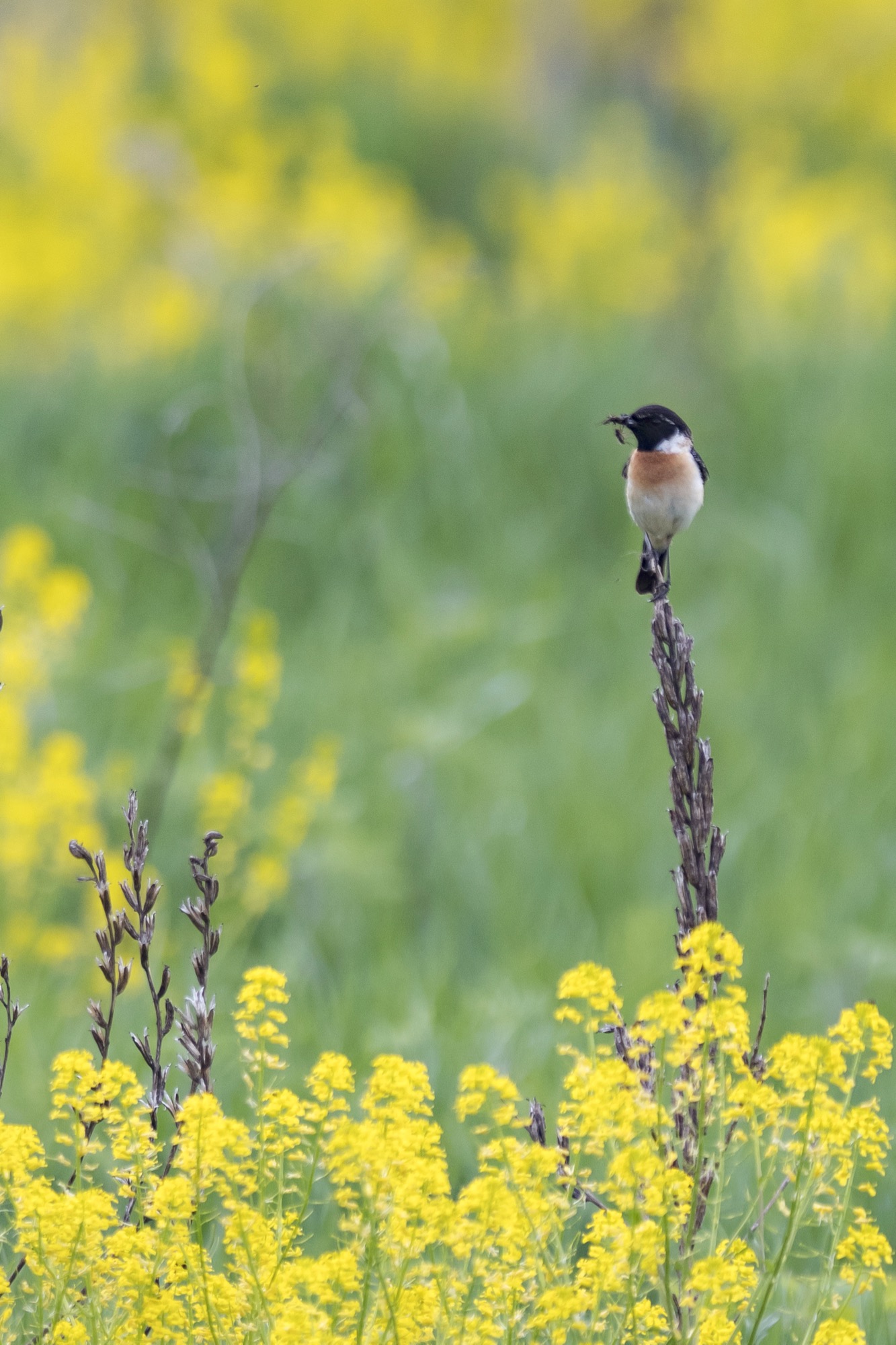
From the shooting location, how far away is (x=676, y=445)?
2.06m

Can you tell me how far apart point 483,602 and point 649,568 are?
407 cm

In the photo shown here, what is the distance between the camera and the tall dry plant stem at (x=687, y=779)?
6.07 feet

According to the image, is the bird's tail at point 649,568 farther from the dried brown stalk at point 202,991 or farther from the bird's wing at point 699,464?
the dried brown stalk at point 202,991

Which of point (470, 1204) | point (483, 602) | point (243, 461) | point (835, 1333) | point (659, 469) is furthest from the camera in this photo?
point (243, 461)

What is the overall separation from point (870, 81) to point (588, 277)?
272 inches

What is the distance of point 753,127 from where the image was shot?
659 inches

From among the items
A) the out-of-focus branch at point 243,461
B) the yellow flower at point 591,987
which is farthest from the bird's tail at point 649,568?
the out-of-focus branch at point 243,461

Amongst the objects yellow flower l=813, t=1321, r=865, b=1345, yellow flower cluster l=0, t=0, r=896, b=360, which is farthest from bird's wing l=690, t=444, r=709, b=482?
yellow flower cluster l=0, t=0, r=896, b=360

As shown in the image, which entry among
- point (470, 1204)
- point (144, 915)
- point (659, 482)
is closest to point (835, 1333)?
point (470, 1204)

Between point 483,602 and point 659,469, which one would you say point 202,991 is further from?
point 483,602

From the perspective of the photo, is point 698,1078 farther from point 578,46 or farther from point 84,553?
point 578,46

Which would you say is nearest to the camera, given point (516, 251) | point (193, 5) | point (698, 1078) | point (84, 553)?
point (698, 1078)

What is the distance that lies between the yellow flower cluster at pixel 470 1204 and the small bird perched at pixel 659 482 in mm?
551

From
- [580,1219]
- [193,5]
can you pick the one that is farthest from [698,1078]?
[193,5]
